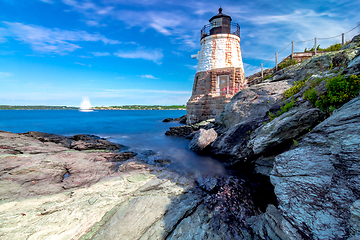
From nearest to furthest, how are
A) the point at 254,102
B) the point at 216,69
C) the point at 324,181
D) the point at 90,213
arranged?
1. the point at 324,181
2. the point at 90,213
3. the point at 254,102
4. the point at 216,69

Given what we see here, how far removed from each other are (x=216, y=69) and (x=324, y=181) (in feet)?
64.5

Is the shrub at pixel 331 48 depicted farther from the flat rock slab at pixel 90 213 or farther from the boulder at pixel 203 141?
the flat rock slab at pixel 90 213

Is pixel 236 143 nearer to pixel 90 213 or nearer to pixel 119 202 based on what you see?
pixel 119 202

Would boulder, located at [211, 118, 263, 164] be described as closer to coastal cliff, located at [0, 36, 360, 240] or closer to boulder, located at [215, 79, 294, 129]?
coastal cliff, located at [0, 36, 360, 240]

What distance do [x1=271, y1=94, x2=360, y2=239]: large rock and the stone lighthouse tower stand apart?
53.0 ft

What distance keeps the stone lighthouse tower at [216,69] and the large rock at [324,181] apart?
1615cm

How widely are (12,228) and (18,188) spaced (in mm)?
2648

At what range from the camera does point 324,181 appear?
3.38 meters

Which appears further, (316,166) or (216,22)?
(216,22)

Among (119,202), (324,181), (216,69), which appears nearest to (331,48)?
(216,69)

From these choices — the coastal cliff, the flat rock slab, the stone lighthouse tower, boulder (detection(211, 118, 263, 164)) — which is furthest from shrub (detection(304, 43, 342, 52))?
the flat rock slab

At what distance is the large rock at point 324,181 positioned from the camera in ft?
9.47

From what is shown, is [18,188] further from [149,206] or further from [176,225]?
[176,225]

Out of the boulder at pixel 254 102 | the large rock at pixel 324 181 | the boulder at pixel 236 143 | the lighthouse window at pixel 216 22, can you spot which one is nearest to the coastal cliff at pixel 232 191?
the large rock at pixel 324 181
